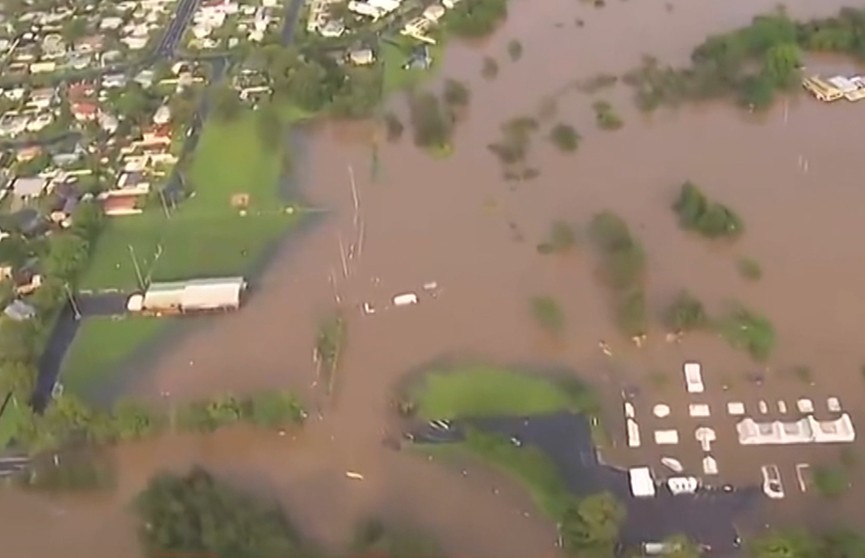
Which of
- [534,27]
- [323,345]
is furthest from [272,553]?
[534,27]

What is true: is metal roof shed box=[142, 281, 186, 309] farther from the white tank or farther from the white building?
the white building

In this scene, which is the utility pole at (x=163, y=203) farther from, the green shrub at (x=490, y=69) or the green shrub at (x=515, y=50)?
the green shrub at (x=515, y=50)

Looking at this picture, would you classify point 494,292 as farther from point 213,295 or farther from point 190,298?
point 190,298

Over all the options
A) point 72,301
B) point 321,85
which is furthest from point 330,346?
point 321,85

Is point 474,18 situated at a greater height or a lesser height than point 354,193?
greater

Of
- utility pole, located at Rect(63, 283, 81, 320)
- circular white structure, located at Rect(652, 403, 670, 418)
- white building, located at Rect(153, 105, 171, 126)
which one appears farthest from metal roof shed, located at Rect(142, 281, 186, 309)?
circular white structure, located at Rect(652, 403, 670, 418)
